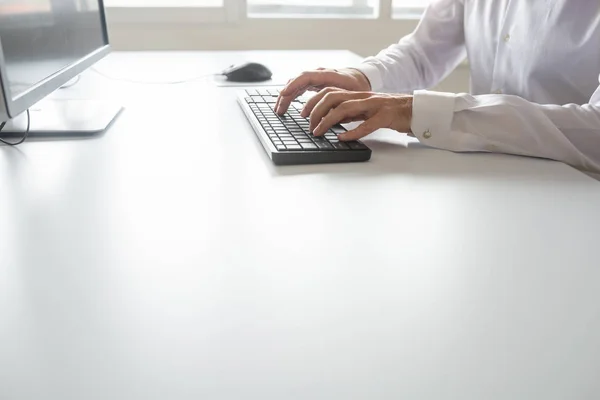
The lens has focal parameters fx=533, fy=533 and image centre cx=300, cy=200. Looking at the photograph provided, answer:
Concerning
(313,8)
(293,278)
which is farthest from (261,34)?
(293,278)

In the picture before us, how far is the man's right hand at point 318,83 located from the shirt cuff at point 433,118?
0.75 feet

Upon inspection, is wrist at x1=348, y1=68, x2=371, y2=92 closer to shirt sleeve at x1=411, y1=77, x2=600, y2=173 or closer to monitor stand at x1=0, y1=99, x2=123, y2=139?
shirt sleeve at x1=411, y1=77, x2=600, y2=173

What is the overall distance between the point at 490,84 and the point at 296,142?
2.10ft

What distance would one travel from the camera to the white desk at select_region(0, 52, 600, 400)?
0.33 m

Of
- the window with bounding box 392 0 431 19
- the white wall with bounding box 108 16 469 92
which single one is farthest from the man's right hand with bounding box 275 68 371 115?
the window with bounding box 392 0 431 19

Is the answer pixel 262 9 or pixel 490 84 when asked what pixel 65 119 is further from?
pixel 262 9

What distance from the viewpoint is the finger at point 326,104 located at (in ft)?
2.59

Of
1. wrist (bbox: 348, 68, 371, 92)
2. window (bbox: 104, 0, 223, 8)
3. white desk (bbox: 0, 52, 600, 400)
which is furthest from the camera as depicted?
window (bbox: 104, 0, 223, 8)

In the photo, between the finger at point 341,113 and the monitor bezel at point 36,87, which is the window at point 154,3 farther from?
the finger at point 341,113

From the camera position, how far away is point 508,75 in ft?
3.54

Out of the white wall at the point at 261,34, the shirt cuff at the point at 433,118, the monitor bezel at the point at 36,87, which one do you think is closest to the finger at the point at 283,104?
the shirt cuff at the point at 433,118

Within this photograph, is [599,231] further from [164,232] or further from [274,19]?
[274,19]

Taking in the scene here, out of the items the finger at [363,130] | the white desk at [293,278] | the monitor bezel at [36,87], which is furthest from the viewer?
the finger at [363,130]

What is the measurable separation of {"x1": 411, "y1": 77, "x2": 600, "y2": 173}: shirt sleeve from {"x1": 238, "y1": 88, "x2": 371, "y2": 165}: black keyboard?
120mm
